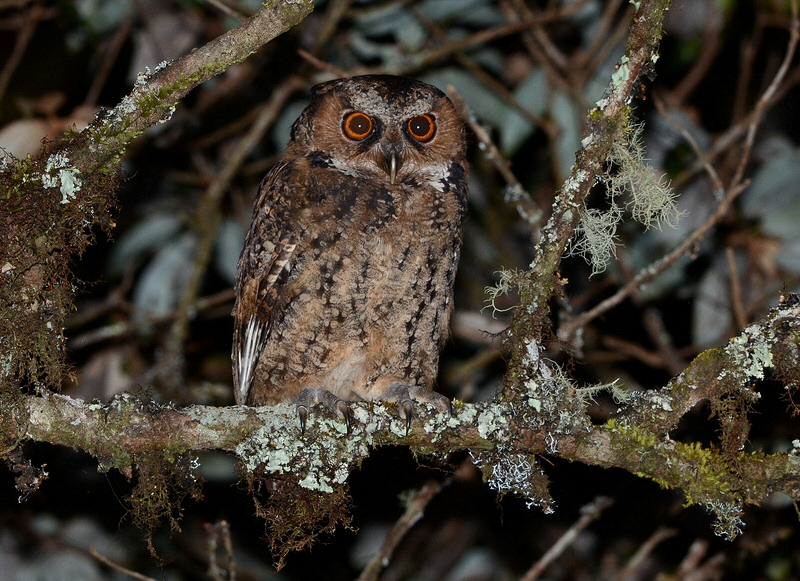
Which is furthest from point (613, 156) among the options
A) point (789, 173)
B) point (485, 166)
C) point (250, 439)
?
point (485, 166)

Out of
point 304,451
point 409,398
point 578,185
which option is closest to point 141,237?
point 409,398

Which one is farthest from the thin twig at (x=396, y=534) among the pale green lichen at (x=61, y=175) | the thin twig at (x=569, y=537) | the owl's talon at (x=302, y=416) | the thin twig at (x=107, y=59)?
the thin twig at (x=107, y=59)

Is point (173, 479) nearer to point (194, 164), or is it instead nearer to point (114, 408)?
point (114, 408)

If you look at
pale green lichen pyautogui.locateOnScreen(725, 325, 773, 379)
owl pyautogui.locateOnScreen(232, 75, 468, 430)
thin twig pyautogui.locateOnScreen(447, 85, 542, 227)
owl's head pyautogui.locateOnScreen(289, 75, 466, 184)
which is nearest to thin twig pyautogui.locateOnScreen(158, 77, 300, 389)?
owl pyautogui.locateOnScreen(232, 75, 468, 430)

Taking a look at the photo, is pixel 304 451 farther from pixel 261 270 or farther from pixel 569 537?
pixel 569 537

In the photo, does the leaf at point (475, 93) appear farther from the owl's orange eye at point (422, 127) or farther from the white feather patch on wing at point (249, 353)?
the white feather patch on wing at point (249, 353)

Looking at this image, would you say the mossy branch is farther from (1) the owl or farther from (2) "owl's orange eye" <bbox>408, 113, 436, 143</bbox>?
(2) "owl's orange eye" <bbox>408, 113, 436, 143</bbox>

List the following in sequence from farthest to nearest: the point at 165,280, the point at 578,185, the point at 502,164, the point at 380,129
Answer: the point at 165,280
the point at 502,164
the point at 380,129
the point at 578,185
